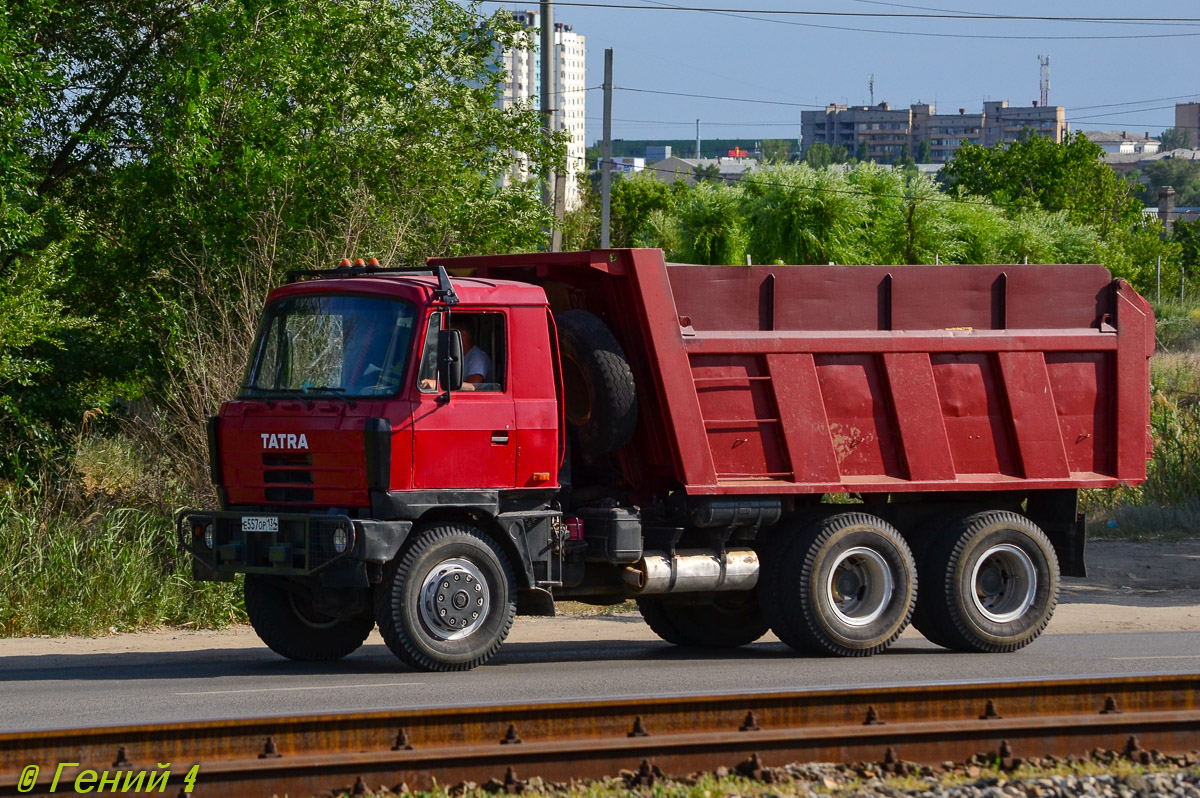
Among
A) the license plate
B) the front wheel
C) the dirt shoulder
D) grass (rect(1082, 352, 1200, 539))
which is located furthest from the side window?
grass (rect(1082, 352, 1200, 539))

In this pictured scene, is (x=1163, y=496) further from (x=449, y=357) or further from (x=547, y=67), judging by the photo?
(x=449, y=357)

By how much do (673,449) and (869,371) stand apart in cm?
168

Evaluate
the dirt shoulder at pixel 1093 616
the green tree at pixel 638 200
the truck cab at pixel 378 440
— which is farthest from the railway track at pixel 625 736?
the green tree at pixel 638 200

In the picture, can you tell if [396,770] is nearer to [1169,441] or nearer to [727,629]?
[727,629]

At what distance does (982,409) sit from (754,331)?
76.4 inches

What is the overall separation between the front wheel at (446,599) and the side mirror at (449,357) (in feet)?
3.25

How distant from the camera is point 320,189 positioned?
18.0m

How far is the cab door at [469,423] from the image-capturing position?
9.65 metres

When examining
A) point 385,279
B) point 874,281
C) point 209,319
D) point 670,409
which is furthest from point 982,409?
point 209,319

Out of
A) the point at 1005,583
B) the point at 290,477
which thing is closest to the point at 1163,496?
the point at 1005,583

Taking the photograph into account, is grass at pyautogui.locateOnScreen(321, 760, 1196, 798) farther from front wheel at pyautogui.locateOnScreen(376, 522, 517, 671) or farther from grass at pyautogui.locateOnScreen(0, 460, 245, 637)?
grass at pyautogui.locateOnScreen(0, 460, 245, 637)

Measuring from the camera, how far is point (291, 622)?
10672mm

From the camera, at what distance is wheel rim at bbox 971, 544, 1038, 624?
11.4 metres

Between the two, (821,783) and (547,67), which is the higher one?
(547,67)
